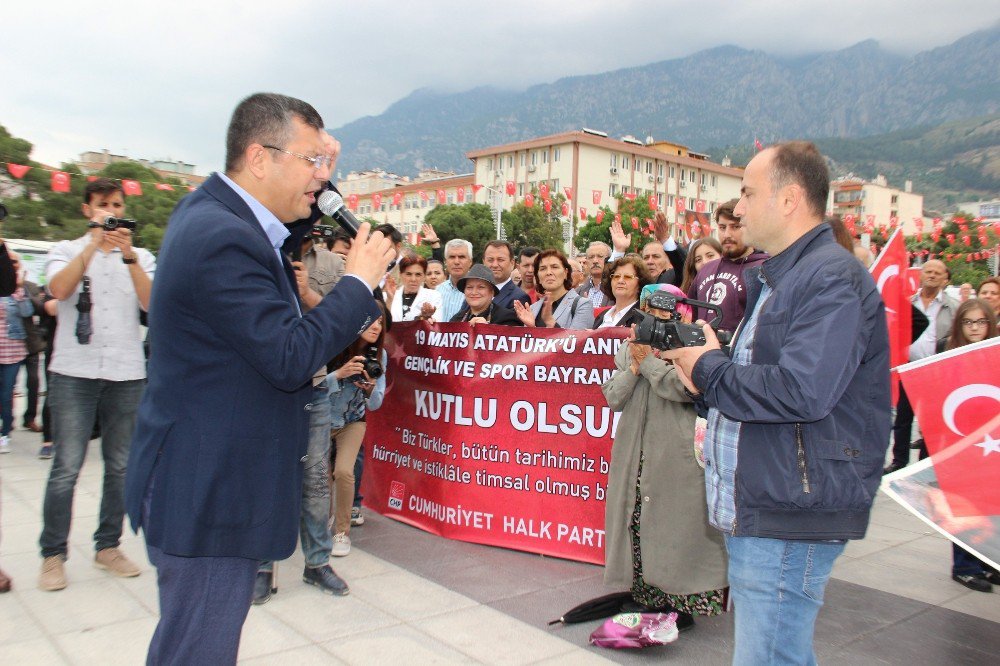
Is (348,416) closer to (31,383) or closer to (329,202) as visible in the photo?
(329,202)

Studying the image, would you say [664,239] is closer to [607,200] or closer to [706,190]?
[607,200]

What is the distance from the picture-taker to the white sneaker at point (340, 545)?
503cm

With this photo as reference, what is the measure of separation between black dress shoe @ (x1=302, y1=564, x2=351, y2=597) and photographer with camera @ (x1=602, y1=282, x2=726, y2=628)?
5.12ft

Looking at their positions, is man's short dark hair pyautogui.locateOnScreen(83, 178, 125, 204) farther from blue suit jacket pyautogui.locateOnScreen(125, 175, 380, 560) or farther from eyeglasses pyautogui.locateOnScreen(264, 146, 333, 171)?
blue suit jacket pyautogui.locateOnScreen(125, 175, 380, 560)

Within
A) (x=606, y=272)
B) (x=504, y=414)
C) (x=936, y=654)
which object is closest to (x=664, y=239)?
(x=606, y=272)

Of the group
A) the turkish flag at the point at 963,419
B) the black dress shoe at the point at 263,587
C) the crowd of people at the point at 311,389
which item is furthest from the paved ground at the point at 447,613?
the crowd of people at the point at 311,389

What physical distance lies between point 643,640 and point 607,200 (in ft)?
284

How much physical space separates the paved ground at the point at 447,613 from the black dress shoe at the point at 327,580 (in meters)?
0.06

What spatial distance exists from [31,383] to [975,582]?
9.32 meters

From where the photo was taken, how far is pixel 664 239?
6.72 m

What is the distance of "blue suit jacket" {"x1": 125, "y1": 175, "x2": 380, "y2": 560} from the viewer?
1.88 metres

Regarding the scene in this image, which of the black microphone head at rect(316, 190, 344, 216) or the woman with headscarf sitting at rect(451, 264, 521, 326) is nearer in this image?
the black microphone head at rect(316, 190, 344, 216)

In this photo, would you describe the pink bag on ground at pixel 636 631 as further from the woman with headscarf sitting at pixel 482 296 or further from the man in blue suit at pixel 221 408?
the woman with headscarf sitting at pixel 482 296

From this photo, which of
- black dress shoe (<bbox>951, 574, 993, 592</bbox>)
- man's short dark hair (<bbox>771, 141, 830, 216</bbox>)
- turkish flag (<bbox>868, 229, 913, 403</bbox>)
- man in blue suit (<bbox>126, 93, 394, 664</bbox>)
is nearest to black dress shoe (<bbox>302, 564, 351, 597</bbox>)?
man in blue suit (<bbox>126, 93, 394, 664</bbox>)
